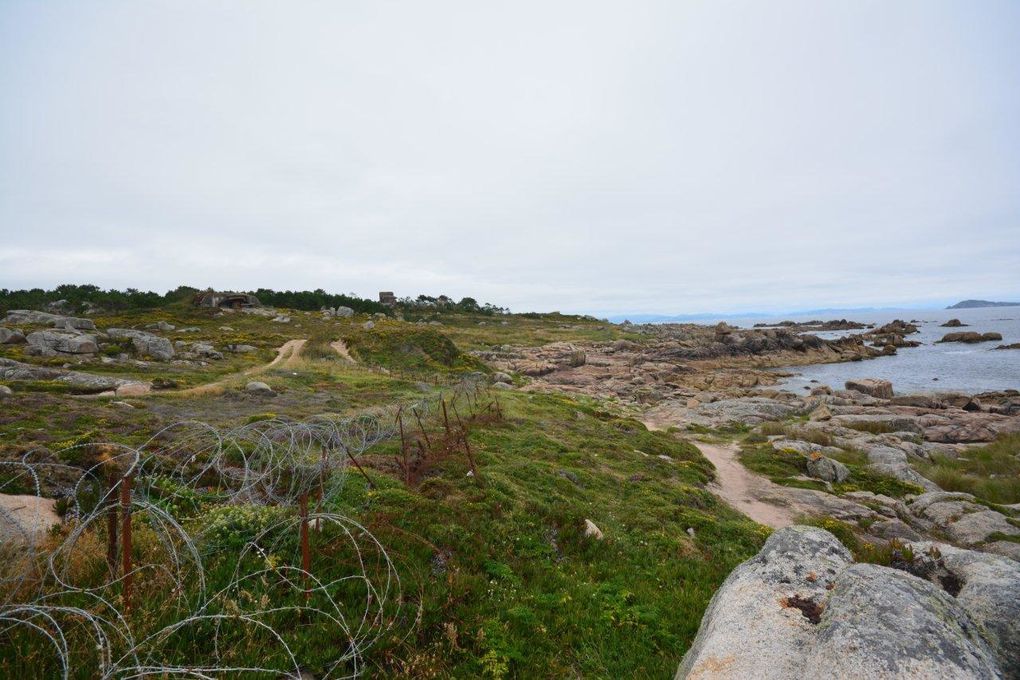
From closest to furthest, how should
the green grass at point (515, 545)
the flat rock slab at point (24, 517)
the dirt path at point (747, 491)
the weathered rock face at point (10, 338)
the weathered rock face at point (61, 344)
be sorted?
the green grass at point (515, 545), the flat rock slab at point (24, 517), the dirt path at point (747, 491), the weathered rock face at point (61, 344), the weathered rock face at point (10, 338)

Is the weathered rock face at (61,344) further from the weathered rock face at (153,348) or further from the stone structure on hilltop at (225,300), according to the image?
the stone structure on hilltop at (225,300)

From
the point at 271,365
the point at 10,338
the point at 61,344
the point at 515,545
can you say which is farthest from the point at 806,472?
the point at 10,338

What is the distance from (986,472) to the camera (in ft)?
76.3

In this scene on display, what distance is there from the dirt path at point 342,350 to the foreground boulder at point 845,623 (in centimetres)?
4461

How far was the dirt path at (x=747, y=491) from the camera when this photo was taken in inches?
692

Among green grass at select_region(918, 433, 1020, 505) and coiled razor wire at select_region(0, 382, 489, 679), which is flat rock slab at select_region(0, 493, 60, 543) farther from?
green grass at select_region(918, 433, 1020, 505)

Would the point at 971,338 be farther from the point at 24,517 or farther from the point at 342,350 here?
the point at 24,517

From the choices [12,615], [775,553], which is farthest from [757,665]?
[12,615]

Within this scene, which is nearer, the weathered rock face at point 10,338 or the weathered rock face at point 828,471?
the weathered rock face at point 828,471

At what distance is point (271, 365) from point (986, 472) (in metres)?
50.7

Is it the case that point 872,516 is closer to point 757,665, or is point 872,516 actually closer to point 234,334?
point 757,665

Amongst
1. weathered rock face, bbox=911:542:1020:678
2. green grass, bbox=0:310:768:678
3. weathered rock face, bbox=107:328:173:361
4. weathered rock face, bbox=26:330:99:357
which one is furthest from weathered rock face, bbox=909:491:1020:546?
weathered rock face, bbox=26:330:99:357

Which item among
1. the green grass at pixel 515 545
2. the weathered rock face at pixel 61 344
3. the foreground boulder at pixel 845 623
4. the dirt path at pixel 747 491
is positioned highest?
the weathered rock face at pixel 61 344

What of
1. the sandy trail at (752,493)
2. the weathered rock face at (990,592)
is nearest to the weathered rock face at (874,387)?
the sandy trail at (752,493)
